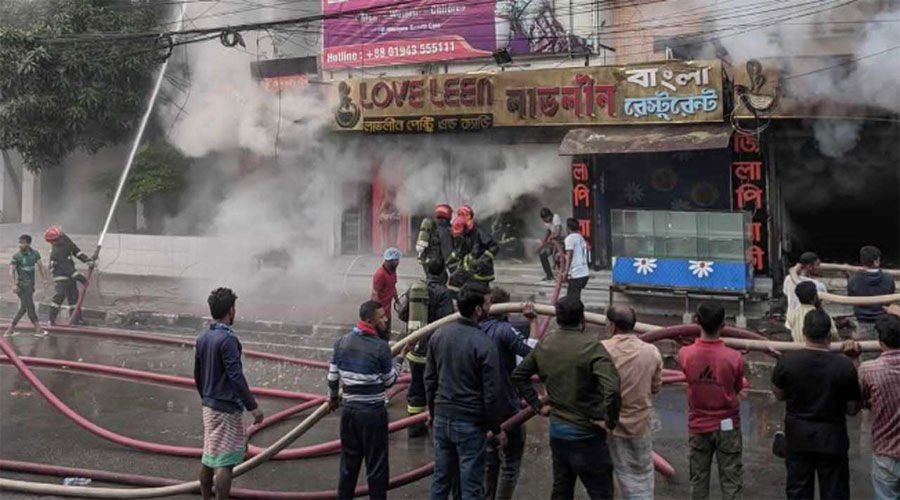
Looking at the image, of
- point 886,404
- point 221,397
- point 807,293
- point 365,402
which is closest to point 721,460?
point 886,404

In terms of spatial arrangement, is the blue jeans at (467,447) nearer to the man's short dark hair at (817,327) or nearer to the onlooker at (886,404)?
the man's short dark hair at (817,327)

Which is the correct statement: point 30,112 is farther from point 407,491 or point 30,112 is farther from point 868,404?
point 868,404

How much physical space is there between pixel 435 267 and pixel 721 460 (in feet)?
10.8

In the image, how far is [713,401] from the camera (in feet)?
15.4

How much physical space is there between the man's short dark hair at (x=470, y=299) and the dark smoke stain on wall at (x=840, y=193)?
10863 millimetres

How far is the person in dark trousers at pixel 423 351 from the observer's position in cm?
679

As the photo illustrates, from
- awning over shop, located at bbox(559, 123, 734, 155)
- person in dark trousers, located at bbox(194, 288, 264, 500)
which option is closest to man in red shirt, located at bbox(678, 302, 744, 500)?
person in dark trousers, located at bbox(194, 288, 264, 500)

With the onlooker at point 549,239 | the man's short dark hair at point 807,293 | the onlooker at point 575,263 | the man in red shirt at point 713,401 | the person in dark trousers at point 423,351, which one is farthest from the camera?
the onlooker at point 549,239

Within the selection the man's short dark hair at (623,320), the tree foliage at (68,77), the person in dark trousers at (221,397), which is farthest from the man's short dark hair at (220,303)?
the tree foliage at (68,77)

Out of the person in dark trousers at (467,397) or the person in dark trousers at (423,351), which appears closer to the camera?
the person in dark trousers at (467,397)

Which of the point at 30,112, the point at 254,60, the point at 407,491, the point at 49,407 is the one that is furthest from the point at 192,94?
the point at 407,491

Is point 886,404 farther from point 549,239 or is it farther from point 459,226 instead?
point 549,239

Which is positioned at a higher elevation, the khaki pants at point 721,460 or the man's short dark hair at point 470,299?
the man's short dark hair at point 470,299

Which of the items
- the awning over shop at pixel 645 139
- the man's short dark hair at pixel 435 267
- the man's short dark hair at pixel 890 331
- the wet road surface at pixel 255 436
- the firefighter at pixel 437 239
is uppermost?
the awning over shop at pixel 645 139
